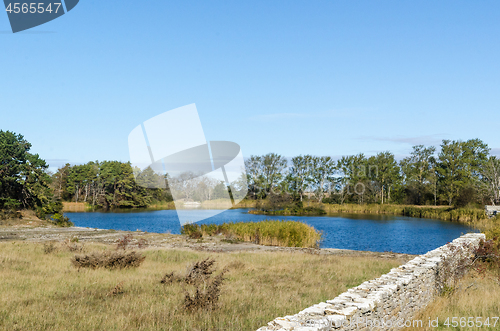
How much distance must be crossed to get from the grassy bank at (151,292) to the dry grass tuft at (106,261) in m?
0.34

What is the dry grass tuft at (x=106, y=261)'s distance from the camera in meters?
11.5

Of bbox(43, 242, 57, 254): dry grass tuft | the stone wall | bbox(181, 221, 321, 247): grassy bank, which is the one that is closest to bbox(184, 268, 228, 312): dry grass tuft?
the stone wall

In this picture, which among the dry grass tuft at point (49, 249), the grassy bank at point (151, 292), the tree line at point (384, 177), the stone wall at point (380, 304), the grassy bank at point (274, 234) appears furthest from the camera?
the tree line at point (384, 177)

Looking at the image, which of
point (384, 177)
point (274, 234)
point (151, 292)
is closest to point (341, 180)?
point (384, 177)

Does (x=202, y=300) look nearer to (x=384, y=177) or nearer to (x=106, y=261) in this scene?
(x=106, y=261)

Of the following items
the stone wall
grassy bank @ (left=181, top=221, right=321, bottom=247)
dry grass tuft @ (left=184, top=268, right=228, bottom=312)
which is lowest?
grassy bank @ (left=181, top=221, right=321, bottom=247)

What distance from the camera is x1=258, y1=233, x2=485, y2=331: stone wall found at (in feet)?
15.0

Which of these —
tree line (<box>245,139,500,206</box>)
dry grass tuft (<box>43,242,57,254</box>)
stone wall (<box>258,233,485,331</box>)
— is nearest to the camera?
stone wall (<box>258,233,485,331</box>)

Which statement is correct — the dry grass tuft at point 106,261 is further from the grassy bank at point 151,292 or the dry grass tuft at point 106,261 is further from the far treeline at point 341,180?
the far treeline at point 341,180

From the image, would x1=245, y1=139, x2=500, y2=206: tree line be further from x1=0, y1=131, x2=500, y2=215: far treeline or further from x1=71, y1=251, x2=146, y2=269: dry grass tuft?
x1=71, y1=251, x2=146, y2=269: dry grass tuft

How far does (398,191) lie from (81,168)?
66189mm

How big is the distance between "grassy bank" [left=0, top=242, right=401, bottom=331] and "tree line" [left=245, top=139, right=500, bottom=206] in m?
57.3

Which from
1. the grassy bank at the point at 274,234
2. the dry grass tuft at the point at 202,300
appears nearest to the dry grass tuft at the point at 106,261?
the dry grass tuft at the point at 202,300

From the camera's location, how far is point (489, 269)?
1323 centimetres
